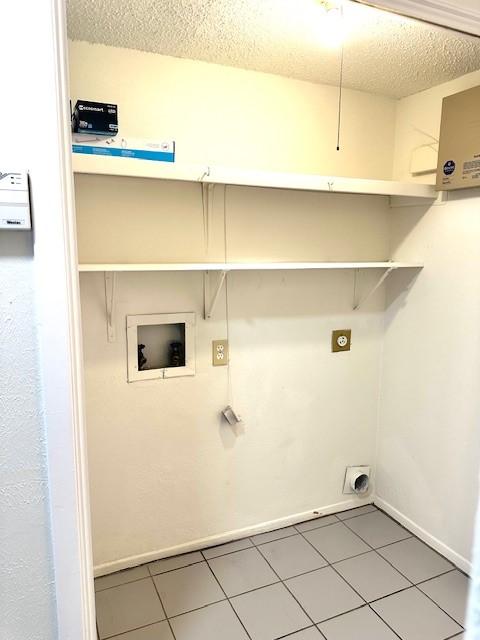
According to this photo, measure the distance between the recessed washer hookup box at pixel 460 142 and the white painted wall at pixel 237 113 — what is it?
397 millimetres

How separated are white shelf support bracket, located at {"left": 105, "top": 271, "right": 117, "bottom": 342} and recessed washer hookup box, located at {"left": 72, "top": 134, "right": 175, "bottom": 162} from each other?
0.49 m

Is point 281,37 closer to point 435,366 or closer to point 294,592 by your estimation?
point 435,366

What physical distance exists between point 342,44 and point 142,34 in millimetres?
756

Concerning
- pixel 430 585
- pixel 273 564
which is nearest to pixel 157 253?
pixel 273 564

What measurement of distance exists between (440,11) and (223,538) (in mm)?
2269

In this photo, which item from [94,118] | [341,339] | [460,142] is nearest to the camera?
[94,118]

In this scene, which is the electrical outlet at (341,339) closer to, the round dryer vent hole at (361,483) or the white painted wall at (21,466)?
the round dryer vent hole at (361,483)

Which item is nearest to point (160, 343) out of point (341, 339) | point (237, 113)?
point (341, 339)

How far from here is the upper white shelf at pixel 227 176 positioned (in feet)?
5.03

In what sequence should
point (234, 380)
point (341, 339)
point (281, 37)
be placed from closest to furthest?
point (281, 37)
point (234, 380)
point (341, 339)

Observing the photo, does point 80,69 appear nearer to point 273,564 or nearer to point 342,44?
point 342,44

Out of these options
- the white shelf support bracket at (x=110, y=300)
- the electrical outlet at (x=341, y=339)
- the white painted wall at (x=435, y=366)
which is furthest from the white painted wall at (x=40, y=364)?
the white painted wall at (x=435, y=366)

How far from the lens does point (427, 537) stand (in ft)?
7.47

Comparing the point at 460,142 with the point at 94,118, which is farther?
the point at 460,142
